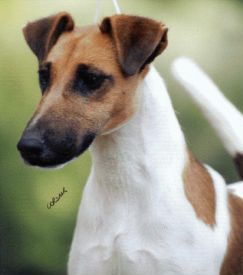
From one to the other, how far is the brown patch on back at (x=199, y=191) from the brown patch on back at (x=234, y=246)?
3.5 inches

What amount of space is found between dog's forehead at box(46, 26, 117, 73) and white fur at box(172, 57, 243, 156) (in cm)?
40

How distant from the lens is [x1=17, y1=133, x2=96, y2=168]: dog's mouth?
5.99 ft

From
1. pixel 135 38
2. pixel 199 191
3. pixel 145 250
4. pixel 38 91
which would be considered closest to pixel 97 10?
pixel 38 91

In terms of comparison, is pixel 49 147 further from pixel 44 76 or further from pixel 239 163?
pixel 239 163

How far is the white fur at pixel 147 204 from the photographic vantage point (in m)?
2.01

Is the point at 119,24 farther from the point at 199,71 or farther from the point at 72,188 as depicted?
the point at 72,188

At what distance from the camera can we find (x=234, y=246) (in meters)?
2.15

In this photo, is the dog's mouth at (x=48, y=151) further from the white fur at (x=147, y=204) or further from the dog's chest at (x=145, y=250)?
the dog's chest at (x=145, y=250)

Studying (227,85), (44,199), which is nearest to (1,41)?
(44,199)

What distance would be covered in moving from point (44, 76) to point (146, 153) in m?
0.30

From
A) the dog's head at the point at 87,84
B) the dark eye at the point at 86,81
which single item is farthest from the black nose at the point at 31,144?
the dark eye at the point at 86,81

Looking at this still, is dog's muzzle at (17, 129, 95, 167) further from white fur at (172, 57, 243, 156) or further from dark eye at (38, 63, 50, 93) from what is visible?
white fur at (172, 57, 243, 156)

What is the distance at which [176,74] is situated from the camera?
2336 millimetres

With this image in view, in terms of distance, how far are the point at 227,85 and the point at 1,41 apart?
0.69 m
